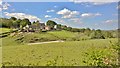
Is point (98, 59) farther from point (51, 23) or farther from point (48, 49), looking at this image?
point (48, 49)

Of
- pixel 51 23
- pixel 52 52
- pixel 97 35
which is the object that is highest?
pixel 51 23

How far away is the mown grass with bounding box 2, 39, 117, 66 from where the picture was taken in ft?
16.6

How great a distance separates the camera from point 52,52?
5625 mm

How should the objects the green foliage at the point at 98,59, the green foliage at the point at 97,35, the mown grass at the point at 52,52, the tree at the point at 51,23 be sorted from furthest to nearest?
the green foliage at the point at 97,35
the tree at the point at 51,23
the mown grass at the point at 52,52
the green foliage at the point at 98,59

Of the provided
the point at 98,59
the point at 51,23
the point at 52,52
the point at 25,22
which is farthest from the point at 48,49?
the point at 98,59

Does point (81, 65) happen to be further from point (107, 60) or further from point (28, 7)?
point (28, 7)

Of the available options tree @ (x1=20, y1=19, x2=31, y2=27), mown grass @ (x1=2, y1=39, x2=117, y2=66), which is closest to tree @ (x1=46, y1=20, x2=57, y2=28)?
tree @ (x1=20, y1=19, x2=31, y2=27)

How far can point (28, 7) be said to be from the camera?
519 centimetres

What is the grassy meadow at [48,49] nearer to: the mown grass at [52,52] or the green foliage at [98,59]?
the mown grass at [52,52]

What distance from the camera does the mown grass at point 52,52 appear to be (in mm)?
5055

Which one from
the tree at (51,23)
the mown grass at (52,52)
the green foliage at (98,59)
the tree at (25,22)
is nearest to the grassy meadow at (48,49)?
the mown grass at (52,52)

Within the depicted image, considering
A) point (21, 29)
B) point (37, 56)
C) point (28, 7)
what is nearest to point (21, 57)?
point (37, 56)

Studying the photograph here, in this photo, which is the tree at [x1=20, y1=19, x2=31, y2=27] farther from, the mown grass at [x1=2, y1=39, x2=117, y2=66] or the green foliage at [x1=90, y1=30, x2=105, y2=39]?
A: the green foliage at [x1=90, y1=30, x2=105, y2=39]

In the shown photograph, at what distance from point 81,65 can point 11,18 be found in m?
2.09
